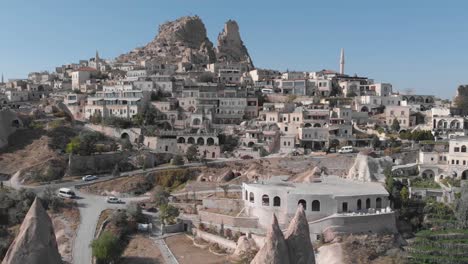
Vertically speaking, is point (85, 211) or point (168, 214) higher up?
point (168, 214)

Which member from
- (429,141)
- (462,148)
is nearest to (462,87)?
(429,141)

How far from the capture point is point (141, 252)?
31500 millimetres

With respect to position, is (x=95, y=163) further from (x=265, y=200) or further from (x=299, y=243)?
(x=299, y=243)

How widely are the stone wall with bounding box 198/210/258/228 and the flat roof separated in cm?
281

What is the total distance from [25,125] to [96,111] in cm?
906

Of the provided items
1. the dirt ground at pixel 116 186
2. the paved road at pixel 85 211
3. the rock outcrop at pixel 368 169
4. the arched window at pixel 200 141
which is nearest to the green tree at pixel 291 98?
the arched window at pixel 200 141

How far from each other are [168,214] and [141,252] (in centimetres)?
424

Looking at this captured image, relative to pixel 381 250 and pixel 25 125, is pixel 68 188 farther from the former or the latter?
pixel 381 250

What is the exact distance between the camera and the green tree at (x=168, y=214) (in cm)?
3492

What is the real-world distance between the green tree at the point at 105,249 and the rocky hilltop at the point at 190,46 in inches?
2611

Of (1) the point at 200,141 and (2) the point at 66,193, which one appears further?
(1) the point at 200,141

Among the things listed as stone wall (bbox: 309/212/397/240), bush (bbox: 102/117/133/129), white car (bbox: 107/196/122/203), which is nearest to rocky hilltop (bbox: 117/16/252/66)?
bush (bbox: 102/117/133/129)

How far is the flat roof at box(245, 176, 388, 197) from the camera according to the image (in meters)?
33.2

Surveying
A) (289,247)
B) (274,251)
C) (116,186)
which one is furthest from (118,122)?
(274,251)
